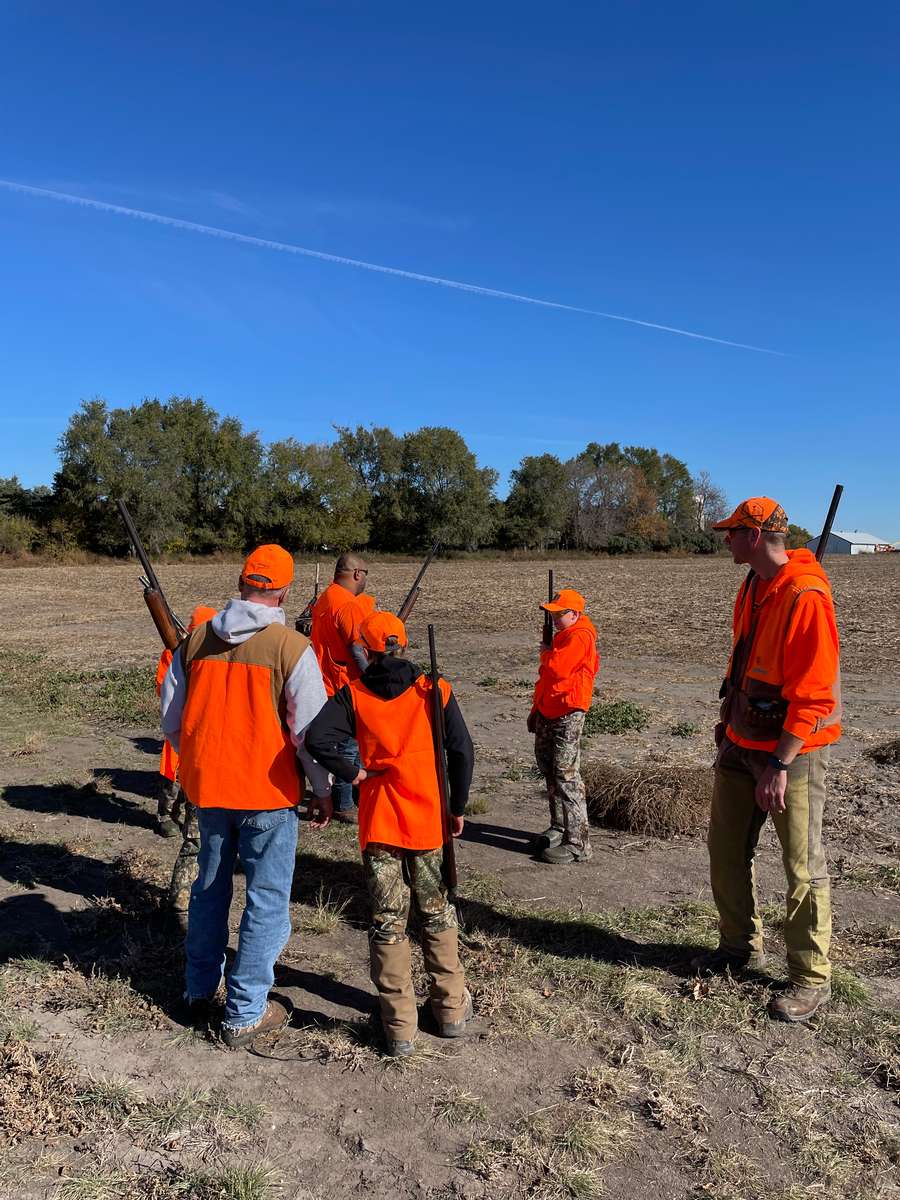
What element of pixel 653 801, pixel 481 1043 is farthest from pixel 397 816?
pixel 653 801

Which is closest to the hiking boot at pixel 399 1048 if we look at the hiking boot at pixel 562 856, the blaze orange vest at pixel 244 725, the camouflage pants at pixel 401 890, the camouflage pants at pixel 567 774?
the camouflage pants at pixel 401 890

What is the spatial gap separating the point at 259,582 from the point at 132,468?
5799 centimetres

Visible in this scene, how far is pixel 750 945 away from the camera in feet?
14.8

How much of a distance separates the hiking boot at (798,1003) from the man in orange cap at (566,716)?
2.34 m

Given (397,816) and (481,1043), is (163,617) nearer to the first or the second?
(397,816)

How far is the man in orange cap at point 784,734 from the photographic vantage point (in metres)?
3.94

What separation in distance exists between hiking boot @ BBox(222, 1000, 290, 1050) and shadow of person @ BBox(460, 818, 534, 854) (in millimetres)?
2772

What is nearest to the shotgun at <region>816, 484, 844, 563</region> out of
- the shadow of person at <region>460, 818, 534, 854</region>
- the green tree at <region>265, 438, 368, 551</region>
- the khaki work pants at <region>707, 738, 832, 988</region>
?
the khaki work pants at <region>707, 738, 832, 988</region>

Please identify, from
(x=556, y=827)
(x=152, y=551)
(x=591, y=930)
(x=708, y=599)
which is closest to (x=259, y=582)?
(x=591, y=930)

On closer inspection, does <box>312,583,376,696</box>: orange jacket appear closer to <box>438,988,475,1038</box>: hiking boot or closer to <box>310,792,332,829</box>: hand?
<box>310,792,332,829</box>: hand

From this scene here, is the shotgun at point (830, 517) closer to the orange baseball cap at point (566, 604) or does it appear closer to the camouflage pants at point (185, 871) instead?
the orange baseball cap at point (566, 604)

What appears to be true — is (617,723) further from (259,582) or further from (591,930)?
(259,582)

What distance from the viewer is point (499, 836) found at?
22.8 ft

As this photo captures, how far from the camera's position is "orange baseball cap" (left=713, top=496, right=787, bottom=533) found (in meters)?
4.17
